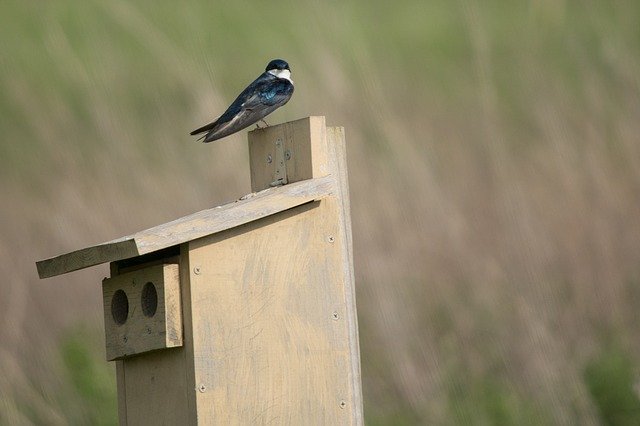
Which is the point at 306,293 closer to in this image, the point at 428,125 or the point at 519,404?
the point at 519,404

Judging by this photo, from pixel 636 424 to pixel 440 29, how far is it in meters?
2.67

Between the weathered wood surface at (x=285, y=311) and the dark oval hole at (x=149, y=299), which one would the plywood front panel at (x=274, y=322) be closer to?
the weathered wood surface at (x=285, y=311)

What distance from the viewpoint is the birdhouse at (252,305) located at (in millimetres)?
2619

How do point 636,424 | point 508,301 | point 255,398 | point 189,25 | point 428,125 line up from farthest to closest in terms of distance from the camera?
point 189,25
point 428,125
point 508,301
point 636,424
point 255,398

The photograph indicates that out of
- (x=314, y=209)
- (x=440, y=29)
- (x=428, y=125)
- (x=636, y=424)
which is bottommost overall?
(x=636, y=424)

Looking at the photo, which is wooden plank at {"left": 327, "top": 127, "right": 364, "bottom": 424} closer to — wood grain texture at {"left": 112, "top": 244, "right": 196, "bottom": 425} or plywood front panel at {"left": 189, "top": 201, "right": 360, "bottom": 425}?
plywood front panel at {"left": 189, "top": 201, "right": 360, "bottom": 425}

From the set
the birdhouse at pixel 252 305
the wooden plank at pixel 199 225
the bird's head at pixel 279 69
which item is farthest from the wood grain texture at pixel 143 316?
the bird's head at pixel 279 69

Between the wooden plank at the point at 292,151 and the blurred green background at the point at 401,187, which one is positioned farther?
the blurred green background at the point at 401,187

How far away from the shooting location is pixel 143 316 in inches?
108

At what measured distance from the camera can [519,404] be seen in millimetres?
4410

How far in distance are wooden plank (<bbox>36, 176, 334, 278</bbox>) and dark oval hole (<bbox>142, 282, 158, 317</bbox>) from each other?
0.49 feet

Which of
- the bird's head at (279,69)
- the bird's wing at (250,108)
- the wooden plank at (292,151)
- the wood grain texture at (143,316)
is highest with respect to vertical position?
the bird's head at (279,69)

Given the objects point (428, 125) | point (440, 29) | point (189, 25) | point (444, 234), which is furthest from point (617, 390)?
point (189, 25)

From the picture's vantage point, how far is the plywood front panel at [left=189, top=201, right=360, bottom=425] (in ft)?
8.61
